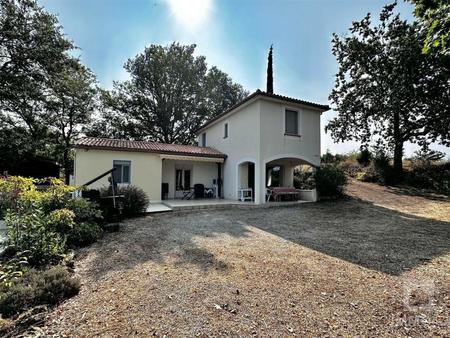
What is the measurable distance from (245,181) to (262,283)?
12894 millimetres

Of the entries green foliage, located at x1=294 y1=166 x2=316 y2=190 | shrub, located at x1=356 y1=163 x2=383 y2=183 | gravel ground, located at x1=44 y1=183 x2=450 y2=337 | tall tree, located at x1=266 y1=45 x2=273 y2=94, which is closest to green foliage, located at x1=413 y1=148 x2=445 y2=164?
shrub, located at x1=356 y1=163 x2=383 y2=183

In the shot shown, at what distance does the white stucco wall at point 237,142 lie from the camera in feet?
47.4

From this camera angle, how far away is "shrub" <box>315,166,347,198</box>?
50.3 feet

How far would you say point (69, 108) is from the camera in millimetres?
26094

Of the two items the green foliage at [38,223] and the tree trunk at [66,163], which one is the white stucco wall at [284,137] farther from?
the tree trunk at [66,163]

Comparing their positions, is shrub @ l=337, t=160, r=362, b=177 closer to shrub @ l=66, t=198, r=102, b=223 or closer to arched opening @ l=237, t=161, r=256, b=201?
arched opening @ l=237, t=161, r=256, b=201

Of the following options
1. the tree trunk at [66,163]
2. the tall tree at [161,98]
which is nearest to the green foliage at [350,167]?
the tall tree at [161,98]

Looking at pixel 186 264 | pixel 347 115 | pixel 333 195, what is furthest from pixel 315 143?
pixel 186 264

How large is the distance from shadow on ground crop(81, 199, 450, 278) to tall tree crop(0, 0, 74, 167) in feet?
61.8

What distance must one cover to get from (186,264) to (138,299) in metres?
1.61

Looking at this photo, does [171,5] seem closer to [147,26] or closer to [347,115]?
[147,26]

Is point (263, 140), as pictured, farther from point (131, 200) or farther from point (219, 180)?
point (131, 200)

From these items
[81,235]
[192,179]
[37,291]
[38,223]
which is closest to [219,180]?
[192,179]

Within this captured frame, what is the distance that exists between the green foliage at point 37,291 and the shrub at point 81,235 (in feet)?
8.50
